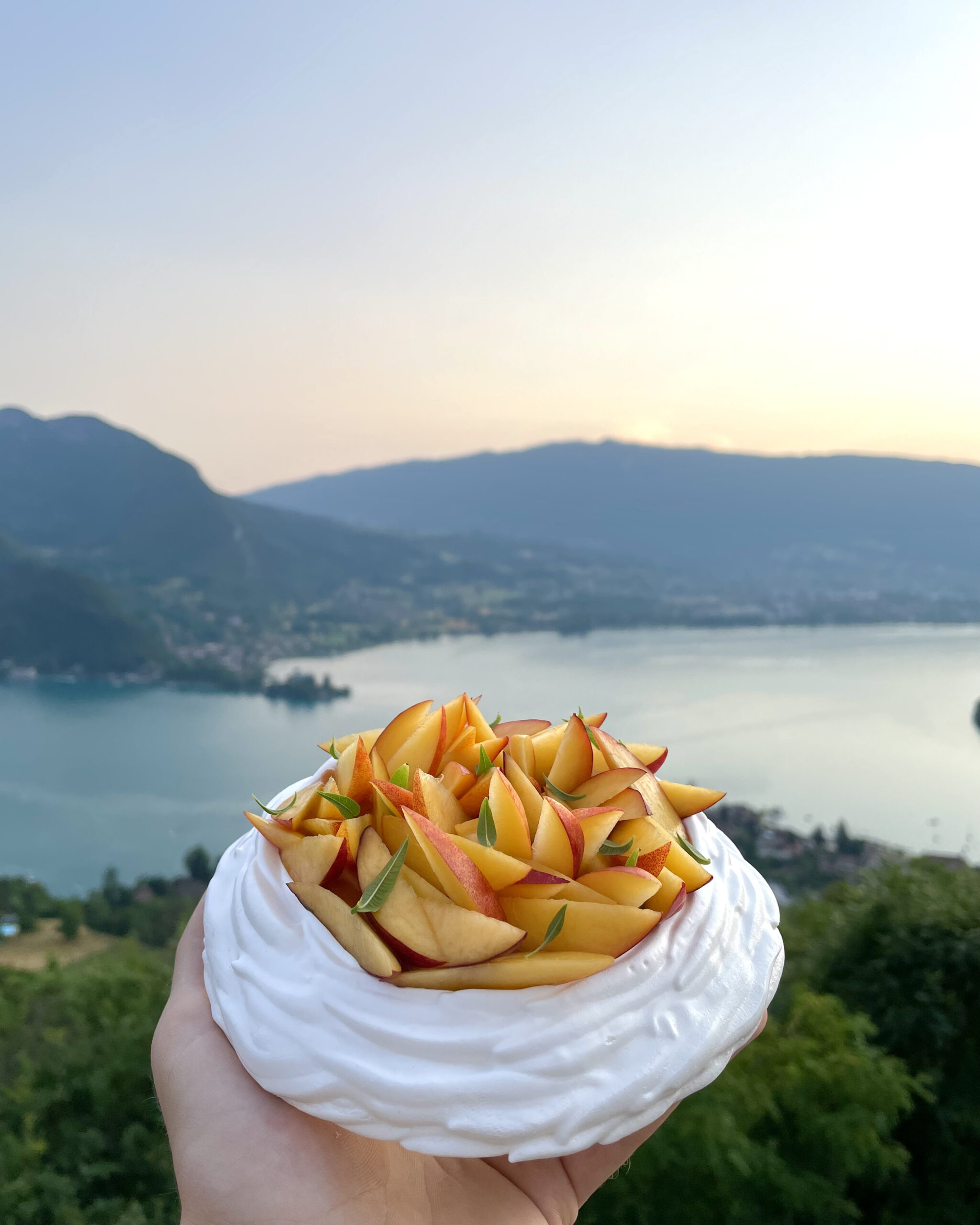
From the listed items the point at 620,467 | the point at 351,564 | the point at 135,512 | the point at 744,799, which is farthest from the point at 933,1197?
the point at 620,467

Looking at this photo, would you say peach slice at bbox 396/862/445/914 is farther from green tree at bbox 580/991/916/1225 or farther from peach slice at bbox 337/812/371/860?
green tree at bbox 580/991/916/1225

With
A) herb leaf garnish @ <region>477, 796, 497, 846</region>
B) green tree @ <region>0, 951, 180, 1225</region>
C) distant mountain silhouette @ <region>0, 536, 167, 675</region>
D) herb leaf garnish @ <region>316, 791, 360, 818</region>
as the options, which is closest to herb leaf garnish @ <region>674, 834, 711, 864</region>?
herb leaf garnish @ <region>477, 796, 497, 846</region>

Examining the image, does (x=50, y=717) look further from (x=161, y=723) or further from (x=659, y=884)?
(x=659, y=884)

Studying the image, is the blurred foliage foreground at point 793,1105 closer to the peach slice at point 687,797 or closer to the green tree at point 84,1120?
the green tree at point 84,1120

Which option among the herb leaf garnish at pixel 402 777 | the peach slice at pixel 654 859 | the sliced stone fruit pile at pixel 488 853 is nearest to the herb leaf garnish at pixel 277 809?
the sliced stone fruit pile at pixel 488 853

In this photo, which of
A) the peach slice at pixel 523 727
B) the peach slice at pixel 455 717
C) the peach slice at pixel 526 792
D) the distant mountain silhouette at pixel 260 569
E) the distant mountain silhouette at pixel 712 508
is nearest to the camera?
the peach slice at pixel 526 792

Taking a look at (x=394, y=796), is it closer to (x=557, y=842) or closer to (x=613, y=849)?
(x=557, y=842)
